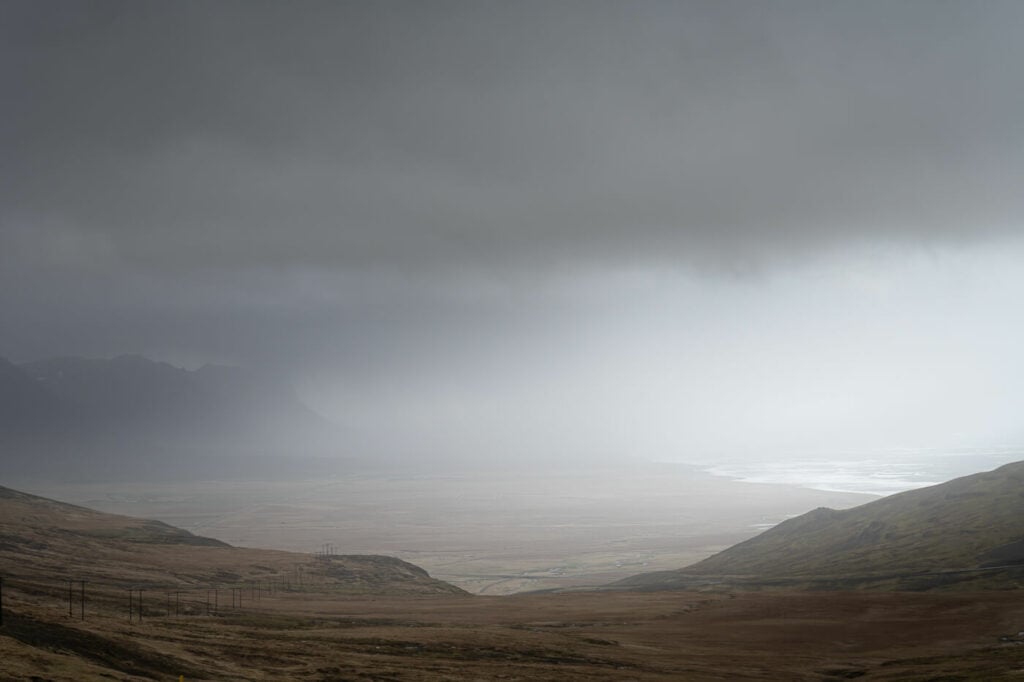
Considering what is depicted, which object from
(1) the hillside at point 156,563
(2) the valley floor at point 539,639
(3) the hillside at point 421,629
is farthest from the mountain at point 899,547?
(1) the hillside at point 156,563

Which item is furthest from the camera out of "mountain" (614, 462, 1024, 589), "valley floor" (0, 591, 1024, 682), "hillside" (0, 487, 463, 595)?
"mountain" (614, 462, 1024, 589)

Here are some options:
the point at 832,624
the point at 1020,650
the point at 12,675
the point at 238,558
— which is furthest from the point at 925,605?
the point at 238,558

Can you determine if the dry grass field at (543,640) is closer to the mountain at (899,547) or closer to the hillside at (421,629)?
the hillside at (421,629)

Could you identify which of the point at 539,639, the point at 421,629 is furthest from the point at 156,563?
the point at 539,639

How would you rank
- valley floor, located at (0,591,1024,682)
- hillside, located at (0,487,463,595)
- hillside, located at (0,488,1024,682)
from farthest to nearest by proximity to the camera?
1. hillside, located at (0,487,463,595)
2. hillside, located at (0,488,1024,682)
3. valley floor, located at (0,591,1024,682)

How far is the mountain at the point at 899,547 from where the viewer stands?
108 meters

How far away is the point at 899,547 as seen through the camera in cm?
13388

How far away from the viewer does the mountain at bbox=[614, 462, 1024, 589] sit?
108500 mm

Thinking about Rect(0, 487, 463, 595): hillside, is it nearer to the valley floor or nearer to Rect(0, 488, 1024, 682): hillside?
Rect(0, 488, 1024, 682): hillside

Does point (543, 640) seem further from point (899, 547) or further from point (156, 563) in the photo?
point (899, 547)

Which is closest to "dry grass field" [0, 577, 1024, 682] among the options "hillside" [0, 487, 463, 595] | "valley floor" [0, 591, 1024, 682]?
"valley floor" [0, 591, 1024, 682]

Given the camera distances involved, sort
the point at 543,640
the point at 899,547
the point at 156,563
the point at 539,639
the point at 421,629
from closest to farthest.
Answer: the point at 543,640 < the point at 539,639 < the point at 421,629 < the point at 156,563 < the point at 899,547

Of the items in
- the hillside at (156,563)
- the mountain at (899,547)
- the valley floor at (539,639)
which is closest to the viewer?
the valley floor at (539,639)

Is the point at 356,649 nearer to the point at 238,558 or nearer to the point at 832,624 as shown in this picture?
the point at 832,624
